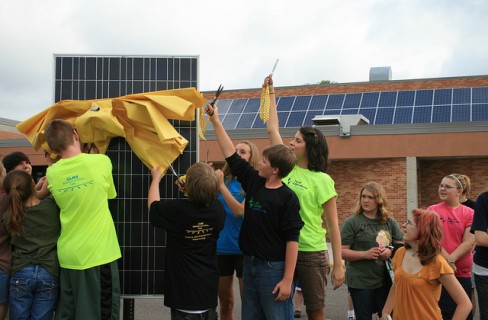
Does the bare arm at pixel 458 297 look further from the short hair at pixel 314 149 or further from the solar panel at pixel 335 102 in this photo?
the solar panel at pixel 335 102

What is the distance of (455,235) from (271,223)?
2.69 meters

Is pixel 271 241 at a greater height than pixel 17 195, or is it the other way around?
pixel 17 195

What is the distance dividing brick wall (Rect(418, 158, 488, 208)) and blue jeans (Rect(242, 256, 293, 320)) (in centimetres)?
1577

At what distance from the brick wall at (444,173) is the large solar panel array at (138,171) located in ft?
49.5

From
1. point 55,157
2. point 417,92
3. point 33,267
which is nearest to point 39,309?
point 33,267

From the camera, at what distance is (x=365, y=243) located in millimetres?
5168

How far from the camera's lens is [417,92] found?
23.0 m

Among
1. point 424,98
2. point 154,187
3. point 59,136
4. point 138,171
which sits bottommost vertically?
point 154,187

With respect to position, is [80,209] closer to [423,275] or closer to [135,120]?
[135,120]

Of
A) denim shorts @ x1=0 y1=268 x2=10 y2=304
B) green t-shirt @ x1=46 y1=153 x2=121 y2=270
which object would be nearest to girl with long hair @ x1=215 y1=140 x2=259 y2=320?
green t-shirt @ x1=46 y1=153 x2=121 y2=270

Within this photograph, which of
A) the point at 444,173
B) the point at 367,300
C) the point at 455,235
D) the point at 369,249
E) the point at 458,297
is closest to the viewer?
the point at 458,297

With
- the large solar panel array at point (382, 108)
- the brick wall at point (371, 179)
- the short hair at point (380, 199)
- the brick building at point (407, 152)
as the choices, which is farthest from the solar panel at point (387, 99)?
the short hair at point (380, 199)

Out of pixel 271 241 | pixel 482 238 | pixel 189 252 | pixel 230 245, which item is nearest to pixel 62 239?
pixel 189 252

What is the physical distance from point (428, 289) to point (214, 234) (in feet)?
5.28
